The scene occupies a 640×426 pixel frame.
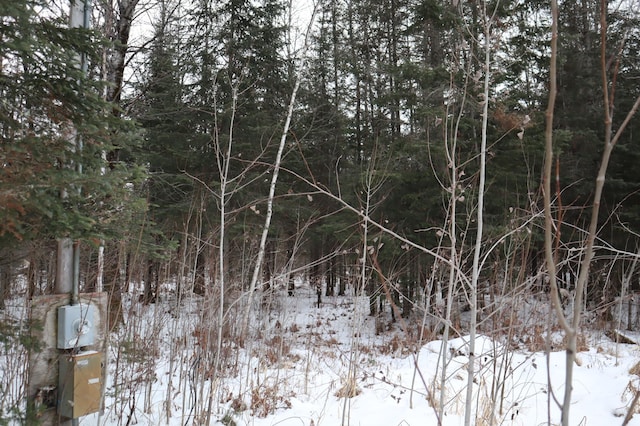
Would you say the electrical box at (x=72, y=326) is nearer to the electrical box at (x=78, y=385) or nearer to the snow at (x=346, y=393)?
the electrical box at (x=78, y=385)

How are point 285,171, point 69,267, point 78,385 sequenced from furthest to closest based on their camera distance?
point 285,171, point 69,267, point 78,385

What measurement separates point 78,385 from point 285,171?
21.3 feet

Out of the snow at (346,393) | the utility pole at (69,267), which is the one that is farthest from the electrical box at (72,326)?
the snow at (346,393)

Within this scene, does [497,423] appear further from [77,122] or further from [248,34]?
[248,34]

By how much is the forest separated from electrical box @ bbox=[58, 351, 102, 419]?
254 mm

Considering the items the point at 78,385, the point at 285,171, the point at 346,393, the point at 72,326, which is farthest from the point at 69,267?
the point at 285,171

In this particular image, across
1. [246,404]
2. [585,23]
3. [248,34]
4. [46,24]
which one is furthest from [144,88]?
[585,23]

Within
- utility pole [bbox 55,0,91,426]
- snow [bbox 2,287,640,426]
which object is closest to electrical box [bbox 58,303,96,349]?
utility pole [bbox 55,0,91,426]

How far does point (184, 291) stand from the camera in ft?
15.3

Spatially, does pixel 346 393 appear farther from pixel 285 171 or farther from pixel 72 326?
pixel 285 171

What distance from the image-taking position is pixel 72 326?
2787 mm

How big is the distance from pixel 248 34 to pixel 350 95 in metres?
4.40

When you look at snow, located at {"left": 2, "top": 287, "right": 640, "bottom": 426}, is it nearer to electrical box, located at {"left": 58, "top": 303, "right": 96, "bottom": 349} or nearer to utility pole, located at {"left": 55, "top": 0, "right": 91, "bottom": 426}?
electrical box, located at {"left": 58, "top": 303, "right": 96, "bottom": 349}

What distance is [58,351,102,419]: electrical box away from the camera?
8.86ft
